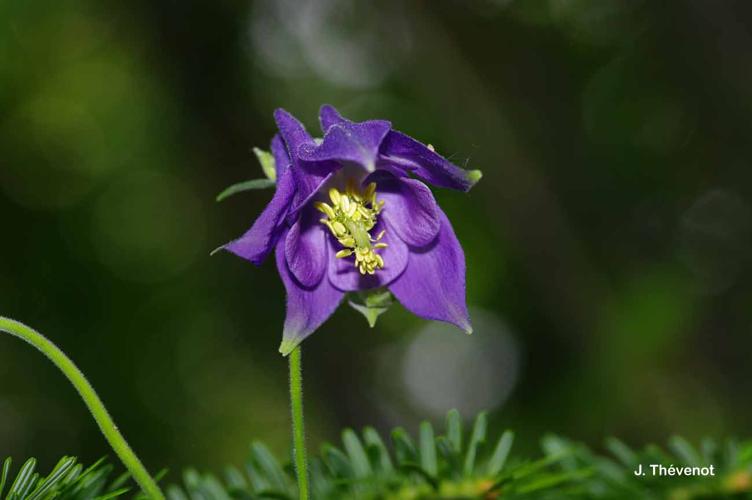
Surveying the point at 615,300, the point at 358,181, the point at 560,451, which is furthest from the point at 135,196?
the point at 560,451

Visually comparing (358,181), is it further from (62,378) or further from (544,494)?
(62,378)

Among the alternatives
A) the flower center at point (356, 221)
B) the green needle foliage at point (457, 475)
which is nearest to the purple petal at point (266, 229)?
the flower center at point (356, 221)

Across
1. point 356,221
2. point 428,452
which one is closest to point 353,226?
point 356,221

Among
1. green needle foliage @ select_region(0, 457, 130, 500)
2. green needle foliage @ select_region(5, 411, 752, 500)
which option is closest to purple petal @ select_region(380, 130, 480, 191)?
green needle foliage @ select_region(5, 411, 752, 500)

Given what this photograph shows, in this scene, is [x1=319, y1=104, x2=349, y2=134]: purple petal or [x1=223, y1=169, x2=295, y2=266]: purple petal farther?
[x1=319, y1=104, x2=349, y2=134]: purple petal

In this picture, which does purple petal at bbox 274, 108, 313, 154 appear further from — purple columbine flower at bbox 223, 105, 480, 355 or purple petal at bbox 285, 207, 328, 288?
purple petal at bbox 285, 207, 328, 288

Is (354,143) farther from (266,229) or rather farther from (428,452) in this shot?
(428,452)
